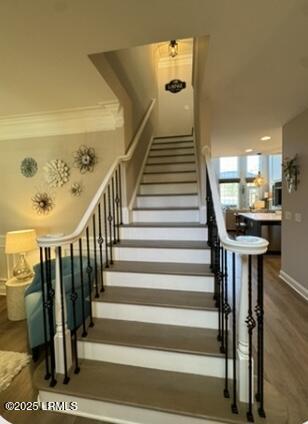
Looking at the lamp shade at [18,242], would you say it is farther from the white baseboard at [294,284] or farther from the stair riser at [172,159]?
the white baseboard at [294,284]

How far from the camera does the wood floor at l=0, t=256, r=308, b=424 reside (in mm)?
1703

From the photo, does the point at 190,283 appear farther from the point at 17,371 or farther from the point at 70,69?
the point at 70,69

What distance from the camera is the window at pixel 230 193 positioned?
11.9 metres

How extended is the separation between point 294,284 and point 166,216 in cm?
240

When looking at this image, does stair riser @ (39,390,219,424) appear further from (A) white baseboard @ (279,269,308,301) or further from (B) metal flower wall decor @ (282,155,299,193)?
(B) metal flower wall decor @ (282,155,299,193)

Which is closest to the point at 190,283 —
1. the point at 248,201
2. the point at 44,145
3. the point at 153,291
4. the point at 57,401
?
the point at 153,291

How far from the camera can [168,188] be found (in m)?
3.86

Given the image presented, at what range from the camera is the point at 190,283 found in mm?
2328

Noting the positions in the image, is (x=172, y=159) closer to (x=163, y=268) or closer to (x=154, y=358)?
(x=163, y=268)

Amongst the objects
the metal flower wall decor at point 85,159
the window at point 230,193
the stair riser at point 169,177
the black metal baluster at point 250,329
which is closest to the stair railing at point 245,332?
the black metal baluster at point 250,329

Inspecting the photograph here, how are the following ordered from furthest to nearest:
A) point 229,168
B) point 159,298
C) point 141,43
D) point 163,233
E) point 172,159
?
point 229,168 → point 172,159 → point 163,233 → point 159,298 → point 141,43

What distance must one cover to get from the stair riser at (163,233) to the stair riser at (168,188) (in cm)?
100

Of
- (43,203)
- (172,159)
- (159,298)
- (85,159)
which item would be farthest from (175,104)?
(159,298)

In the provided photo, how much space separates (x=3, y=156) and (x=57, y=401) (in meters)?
3.28
